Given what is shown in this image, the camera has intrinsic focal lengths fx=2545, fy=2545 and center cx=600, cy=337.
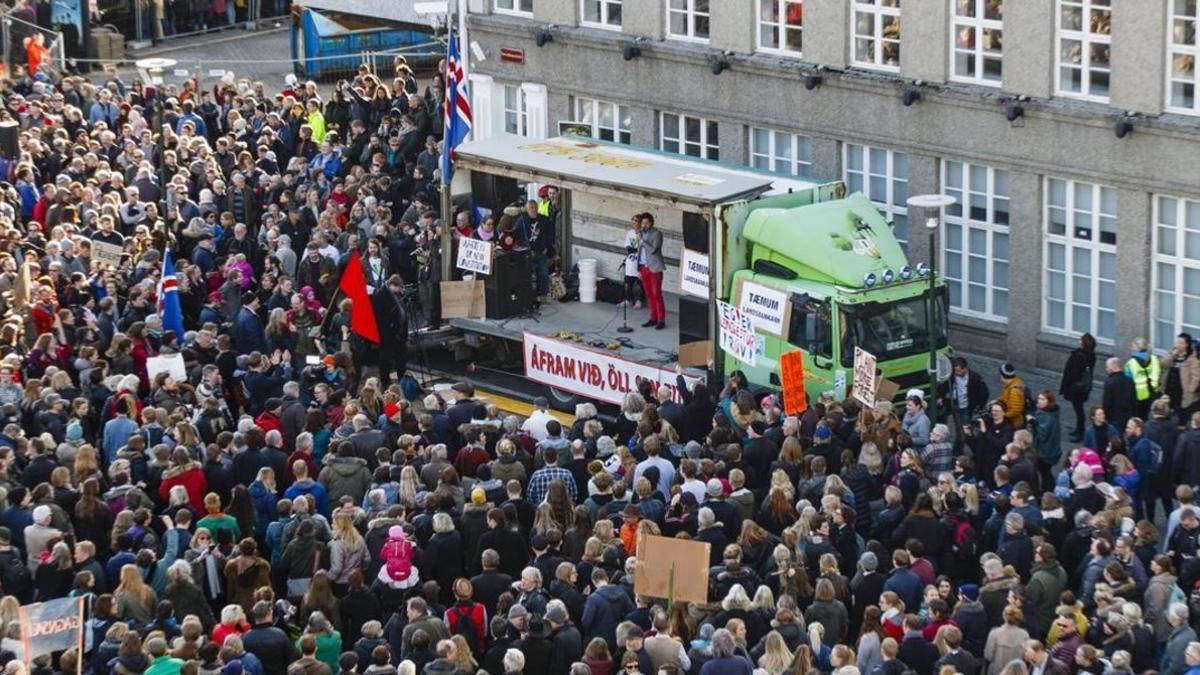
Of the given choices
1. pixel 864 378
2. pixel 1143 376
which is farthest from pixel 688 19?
pixel 1143 376

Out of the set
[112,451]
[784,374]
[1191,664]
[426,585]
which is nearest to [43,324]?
[112,451]

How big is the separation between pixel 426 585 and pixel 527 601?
90 cm

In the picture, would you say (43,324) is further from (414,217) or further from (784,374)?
(784,374)

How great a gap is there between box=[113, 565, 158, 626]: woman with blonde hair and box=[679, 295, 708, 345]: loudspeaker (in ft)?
35.0

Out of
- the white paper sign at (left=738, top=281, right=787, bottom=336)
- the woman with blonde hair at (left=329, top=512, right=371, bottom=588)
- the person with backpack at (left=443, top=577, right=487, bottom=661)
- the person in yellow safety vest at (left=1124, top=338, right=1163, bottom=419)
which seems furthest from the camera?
the white paper sign at (left=738, top=281, right=787, bottom=336)

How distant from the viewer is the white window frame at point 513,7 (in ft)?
133

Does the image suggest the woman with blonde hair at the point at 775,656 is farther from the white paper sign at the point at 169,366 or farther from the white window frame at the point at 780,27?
the white window frame at the point at 780,27

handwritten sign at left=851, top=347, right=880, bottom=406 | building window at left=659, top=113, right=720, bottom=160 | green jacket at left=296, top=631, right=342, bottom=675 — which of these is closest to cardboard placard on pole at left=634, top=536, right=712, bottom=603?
green jacket at left=296, top=631, right=342, bottom=675

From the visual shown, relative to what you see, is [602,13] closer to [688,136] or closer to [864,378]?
[688,136]

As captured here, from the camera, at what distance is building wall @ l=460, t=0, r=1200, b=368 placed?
3188cm

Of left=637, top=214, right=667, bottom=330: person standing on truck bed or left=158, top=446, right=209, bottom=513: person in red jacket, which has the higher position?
left=637, top=214, right=667, bottom=330: person standing on truck bed

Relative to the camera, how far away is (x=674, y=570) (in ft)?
73.1

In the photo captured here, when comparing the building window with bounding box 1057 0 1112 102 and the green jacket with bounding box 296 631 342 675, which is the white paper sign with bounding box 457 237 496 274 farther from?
the green jacket with bounding box 296 631 342 675

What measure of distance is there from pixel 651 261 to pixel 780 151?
430 cm
